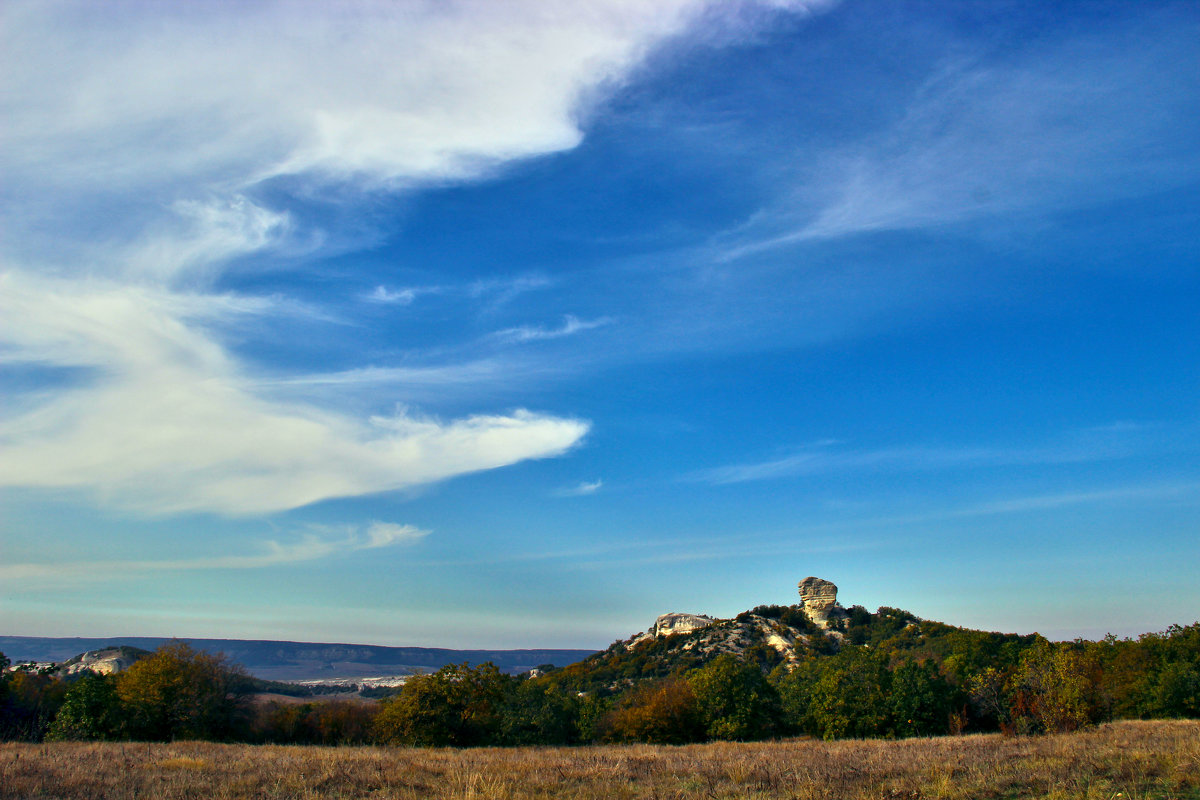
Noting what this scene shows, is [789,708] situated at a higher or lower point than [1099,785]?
lower

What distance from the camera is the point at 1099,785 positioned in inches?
704

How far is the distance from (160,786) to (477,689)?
126ft

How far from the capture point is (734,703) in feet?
194

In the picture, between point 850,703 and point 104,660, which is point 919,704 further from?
point 104,660

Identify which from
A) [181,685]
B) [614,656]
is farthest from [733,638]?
[181,685]

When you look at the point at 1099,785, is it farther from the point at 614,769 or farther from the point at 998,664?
the point at 998,664

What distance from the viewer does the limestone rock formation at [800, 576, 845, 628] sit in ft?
516

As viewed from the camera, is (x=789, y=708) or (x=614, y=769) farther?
(x=789, y=708)

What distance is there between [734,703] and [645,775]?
127 feet

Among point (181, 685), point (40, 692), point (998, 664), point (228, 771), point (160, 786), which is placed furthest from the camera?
point (998, 664)

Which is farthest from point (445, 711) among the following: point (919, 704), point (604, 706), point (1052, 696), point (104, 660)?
point (104, 660)

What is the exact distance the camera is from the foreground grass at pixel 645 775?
18297 mm

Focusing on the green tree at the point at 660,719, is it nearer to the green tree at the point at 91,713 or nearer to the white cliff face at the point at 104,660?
the green tree at the point at 91,713

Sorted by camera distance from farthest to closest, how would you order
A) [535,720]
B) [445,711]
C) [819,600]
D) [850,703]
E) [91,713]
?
[819,600] → [850,703] → [535,720] → [445,711] → [91,713]
